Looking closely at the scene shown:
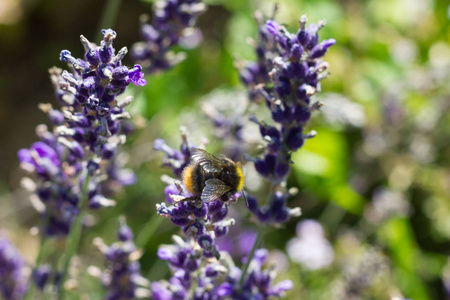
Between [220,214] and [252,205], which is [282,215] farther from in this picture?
[220,214]

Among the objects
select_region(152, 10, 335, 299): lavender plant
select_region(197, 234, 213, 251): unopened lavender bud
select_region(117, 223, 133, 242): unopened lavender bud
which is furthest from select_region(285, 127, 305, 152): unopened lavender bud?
select_region(117, 223, 133, 242): unopened lavender bud

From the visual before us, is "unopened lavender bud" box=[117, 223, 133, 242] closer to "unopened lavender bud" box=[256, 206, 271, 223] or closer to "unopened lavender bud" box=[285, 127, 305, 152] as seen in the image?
"unopened lavender bud" box=[256, 206, 271, 223]

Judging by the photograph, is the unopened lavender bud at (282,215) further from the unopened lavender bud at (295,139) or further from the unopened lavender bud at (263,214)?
the unopened lavender bud at (295,139)

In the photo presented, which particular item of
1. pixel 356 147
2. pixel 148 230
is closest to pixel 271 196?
pixel 148 230

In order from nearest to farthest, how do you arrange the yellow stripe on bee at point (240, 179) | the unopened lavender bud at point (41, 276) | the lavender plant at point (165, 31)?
the yellow stripe on bee at point (240, 179) < the unopened lavender bud at point (41, 276) < the lavender plant at point (165, 31)

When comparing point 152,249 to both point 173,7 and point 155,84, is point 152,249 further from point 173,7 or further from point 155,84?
point 173,7

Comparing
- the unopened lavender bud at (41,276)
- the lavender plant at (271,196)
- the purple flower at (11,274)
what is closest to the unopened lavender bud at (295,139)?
the lavender plant at (271,196)

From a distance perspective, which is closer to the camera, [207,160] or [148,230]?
[207,160]
